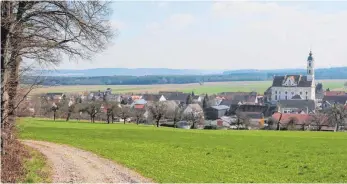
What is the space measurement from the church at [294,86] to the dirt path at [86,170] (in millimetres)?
158691

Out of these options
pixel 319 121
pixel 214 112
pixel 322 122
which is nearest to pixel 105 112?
pixel 319 121

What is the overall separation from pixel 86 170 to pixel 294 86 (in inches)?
6521

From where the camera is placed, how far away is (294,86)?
6998 inches

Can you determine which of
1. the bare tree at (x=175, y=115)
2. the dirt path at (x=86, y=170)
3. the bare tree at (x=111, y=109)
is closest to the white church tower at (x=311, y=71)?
the bare tree at (x=175, y=115)

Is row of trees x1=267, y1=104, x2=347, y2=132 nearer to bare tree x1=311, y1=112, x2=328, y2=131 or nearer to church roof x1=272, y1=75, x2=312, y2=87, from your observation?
bare tree x1=311, y1=112, x2=328, y2=131

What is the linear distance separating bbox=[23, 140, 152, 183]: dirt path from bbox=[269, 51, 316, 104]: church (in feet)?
521

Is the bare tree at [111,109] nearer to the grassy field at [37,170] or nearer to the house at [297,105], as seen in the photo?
the grassy field at [37,170]

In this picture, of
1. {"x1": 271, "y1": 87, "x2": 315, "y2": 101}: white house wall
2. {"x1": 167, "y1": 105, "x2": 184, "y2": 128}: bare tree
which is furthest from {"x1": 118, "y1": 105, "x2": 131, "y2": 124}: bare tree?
{"x1": 271, "y1": 87, "x2": 315, "y2": 101}: white house wall

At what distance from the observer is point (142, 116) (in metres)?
94.5

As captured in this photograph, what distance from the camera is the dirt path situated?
17453 millimetres

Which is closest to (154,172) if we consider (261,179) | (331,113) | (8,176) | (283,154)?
(261,179)

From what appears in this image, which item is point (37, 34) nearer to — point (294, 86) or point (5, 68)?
point (5, 68)

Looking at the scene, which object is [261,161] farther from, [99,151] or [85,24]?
[85,24]

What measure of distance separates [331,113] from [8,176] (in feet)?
247
